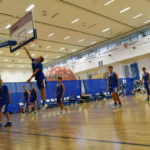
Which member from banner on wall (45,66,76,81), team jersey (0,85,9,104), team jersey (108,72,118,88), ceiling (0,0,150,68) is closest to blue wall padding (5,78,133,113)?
banner on wall (45,66,76,81)

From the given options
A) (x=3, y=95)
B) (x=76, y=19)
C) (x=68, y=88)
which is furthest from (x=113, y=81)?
(x=68, y=88)

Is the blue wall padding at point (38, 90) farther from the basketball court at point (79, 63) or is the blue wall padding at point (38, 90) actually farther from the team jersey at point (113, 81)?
the team jersey at point (113, 81)

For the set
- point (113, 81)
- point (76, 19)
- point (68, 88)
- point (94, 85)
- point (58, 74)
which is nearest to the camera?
point (113, 81)

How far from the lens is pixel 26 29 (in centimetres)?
714

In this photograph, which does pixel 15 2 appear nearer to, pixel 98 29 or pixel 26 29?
pixel 26 29

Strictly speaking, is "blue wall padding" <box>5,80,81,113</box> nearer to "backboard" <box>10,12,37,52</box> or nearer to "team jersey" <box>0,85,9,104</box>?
"backboard" <box>10,12,37,52</box>

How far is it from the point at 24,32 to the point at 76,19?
A: 24.4ft

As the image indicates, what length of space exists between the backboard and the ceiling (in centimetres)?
363

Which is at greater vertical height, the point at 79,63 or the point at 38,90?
the point at 79,63

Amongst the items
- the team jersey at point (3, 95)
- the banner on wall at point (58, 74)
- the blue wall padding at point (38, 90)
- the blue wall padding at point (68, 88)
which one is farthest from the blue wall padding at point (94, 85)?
the team jersey at point (3, 95)

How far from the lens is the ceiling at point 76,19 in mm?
11498

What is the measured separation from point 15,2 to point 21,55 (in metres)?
11.9

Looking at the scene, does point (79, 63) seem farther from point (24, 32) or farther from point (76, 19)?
point (24, 32)

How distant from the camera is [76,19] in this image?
13875 millimetres
